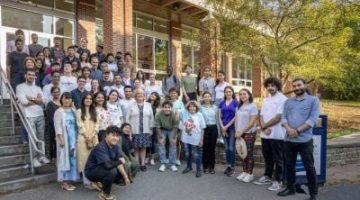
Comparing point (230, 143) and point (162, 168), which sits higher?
point (230, 143)

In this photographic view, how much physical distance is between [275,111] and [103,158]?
125 inches

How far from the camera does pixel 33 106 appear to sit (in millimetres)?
8273

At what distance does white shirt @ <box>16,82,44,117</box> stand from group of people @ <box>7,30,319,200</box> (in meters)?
0.02

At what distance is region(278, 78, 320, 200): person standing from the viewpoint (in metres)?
6.95

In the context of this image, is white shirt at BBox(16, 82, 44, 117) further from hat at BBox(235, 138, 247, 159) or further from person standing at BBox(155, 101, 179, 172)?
hat at BBox(235, 138, 247, 159)

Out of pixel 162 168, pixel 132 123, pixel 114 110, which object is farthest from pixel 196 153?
pixel 114 110

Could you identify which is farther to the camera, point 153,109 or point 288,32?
point 288,32

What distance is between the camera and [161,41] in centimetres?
2228

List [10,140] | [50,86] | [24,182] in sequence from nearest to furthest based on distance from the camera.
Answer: [24,182] → [10,140] → [50,86]

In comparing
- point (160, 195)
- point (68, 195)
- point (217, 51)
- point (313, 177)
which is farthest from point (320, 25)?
point (68, 195)

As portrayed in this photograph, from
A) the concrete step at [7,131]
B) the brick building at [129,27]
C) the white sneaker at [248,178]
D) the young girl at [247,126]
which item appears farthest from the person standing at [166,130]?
the brick building at [129,27]

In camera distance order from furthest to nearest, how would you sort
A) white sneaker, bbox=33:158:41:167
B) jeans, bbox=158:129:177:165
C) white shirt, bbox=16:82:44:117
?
jeans, bbox=158:129:177:165
white shirt, bbox=16:82:44:117
white sneaker, bbox=33:158:41:167

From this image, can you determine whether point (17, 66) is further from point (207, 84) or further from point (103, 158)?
point (207, 84)

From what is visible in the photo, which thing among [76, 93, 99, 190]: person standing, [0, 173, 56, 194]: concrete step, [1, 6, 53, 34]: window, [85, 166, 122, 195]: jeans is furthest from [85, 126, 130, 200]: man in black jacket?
[1, 6, 53, 34]: window
